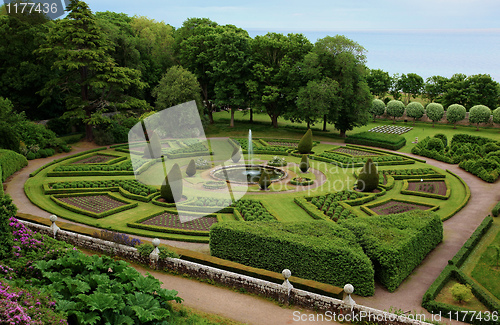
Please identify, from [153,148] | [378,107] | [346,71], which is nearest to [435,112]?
[378,107]

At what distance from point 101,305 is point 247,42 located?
48925 millimetres

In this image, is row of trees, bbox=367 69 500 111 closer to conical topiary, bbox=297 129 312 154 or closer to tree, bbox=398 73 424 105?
tree, bbox=398 73 424 105

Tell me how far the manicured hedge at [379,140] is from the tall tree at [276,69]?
32.5 feet

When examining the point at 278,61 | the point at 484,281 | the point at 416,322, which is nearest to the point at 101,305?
the point at 416,322

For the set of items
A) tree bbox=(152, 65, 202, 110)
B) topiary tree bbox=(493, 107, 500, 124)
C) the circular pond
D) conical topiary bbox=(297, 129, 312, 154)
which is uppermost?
tree bbox=(152, 65, 202, 110)

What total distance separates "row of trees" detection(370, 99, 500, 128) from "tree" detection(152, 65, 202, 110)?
25.1m

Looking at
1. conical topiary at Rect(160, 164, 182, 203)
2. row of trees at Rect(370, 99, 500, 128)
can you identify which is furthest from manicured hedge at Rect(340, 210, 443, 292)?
row of trees at Rect(370, 99, 500, 128)

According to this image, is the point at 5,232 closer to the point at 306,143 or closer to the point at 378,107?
the point at 306,143

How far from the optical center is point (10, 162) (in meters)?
35.7

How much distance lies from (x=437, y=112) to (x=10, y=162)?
195 ft

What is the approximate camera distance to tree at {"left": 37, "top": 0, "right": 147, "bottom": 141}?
145 feet

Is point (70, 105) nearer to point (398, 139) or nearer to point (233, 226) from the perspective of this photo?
point (233, 226)

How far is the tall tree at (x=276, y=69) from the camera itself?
53344 millimetres

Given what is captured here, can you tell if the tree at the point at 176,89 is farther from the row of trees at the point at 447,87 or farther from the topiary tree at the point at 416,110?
the row of trees at the point at 447,87
